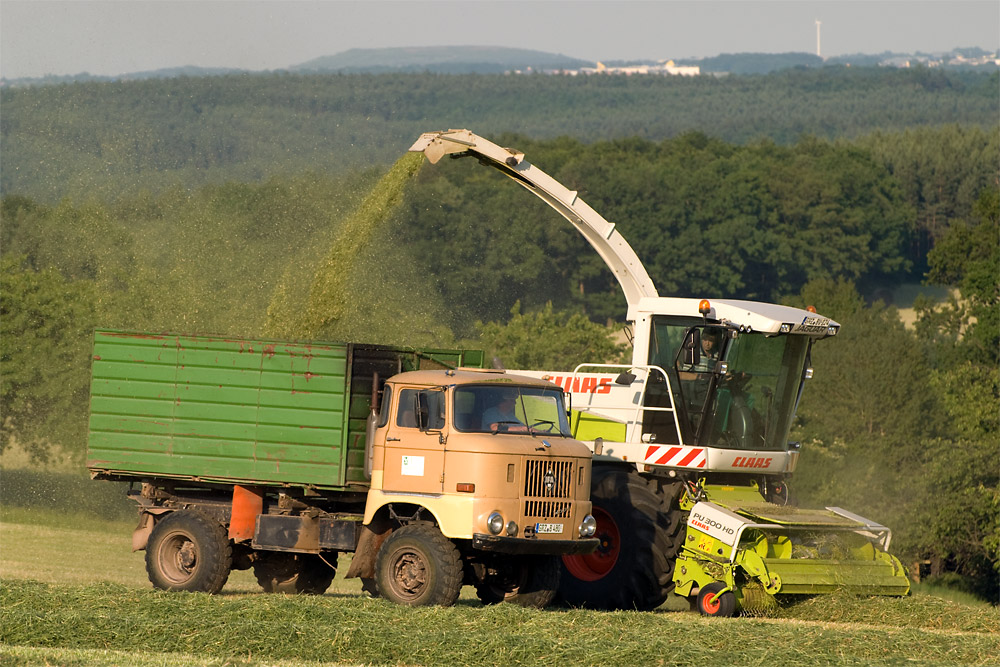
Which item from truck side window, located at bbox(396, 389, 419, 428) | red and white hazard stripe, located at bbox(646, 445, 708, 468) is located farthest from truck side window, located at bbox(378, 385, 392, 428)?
red and white hazard stripe, located at bbox(646, 445, 708, 468)

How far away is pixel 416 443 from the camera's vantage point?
45.5 ft

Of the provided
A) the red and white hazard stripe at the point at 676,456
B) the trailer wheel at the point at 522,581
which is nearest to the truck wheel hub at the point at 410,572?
the trailer wheel at the point at 522,581

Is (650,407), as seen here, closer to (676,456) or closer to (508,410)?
(676,456)

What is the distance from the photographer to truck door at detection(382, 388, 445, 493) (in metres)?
13.7

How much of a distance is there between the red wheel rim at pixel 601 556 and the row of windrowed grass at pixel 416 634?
267 centimetres

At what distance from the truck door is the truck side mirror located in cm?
375

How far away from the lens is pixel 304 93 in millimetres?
77000

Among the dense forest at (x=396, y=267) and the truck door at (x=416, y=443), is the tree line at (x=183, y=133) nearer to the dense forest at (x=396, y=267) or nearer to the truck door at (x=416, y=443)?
the dense forest at (x=396, y=267)

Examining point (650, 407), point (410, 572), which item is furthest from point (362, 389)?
point (650, 407)

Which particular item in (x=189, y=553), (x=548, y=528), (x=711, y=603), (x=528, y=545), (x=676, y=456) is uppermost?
(x=676, y=456)

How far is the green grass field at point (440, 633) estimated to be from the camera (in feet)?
35.6

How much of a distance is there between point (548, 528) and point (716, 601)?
246 centimetres

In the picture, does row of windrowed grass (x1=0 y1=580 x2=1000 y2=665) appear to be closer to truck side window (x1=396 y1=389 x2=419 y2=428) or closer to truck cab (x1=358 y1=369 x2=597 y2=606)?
truck cab (x1=358 y1=369 x2=597 y2=606)

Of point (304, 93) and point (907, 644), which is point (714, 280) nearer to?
point (304, 93)
